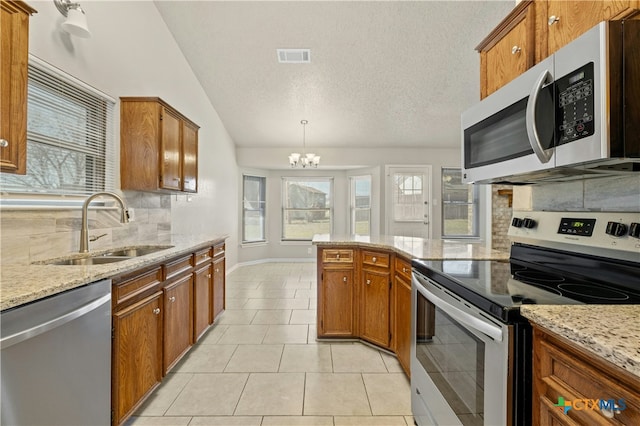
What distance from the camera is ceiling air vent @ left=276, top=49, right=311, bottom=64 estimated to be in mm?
3963

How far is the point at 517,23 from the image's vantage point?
151 centimetres

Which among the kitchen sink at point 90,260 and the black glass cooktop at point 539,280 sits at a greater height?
the black glass cooktop at point 539,280

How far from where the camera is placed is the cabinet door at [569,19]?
1.09 m

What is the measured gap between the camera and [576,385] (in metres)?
0.71

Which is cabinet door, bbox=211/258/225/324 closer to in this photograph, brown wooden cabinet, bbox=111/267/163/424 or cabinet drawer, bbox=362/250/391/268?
brown wooden cabinet, bbox=111/267/163/424

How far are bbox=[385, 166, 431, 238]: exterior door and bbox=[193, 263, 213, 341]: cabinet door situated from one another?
421 cm

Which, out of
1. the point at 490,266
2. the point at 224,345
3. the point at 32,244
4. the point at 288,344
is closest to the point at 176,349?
the point at 224,345

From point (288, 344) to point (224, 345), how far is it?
1.91ft

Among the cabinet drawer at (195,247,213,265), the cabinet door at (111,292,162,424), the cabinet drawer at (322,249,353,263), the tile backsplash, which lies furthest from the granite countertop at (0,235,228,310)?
the cabinet drawer at (322,249,353,263)

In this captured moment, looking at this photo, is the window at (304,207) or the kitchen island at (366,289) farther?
the window at (304,207)

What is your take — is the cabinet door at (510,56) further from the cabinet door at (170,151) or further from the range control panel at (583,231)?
the cabinet door at (170,151)

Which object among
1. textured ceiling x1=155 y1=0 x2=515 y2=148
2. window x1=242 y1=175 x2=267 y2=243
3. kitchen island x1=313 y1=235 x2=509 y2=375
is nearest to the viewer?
kitchen island x1=313 y1=235 x2=509 y2=375

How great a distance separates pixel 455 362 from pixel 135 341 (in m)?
1.68

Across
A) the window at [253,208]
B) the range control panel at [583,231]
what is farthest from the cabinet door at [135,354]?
the window at [253,208]
